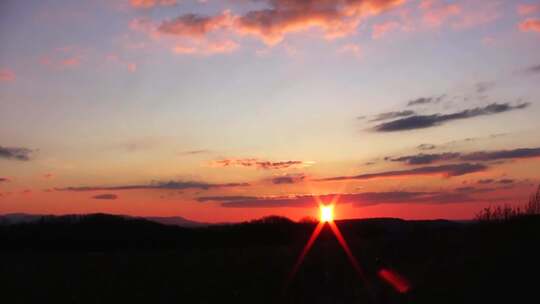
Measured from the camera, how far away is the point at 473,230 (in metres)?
24.9

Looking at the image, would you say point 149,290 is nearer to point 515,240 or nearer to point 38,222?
point 515,240

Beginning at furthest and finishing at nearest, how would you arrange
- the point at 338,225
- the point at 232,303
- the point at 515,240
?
the point at 338,225 < the point at 232,303 < the point at 515,240

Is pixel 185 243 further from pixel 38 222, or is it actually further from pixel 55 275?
pixel 55 275

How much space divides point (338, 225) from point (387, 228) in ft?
27.8

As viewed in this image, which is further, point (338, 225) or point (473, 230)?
point (338, 225)

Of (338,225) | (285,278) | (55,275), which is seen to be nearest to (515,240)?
(285,278)

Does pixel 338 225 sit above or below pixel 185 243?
above

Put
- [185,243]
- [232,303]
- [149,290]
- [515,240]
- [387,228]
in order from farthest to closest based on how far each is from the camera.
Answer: [387,228]
[185,243]
[149,290]
[232,303]
[515,240]

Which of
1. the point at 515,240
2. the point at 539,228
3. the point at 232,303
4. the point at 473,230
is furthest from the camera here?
the point at 473,230

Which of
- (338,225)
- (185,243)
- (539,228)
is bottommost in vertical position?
(539,228)

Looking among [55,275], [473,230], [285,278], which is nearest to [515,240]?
[473,230]

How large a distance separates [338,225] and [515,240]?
52961 millimetres

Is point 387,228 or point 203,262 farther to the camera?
point 387,228

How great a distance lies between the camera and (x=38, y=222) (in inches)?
2173
